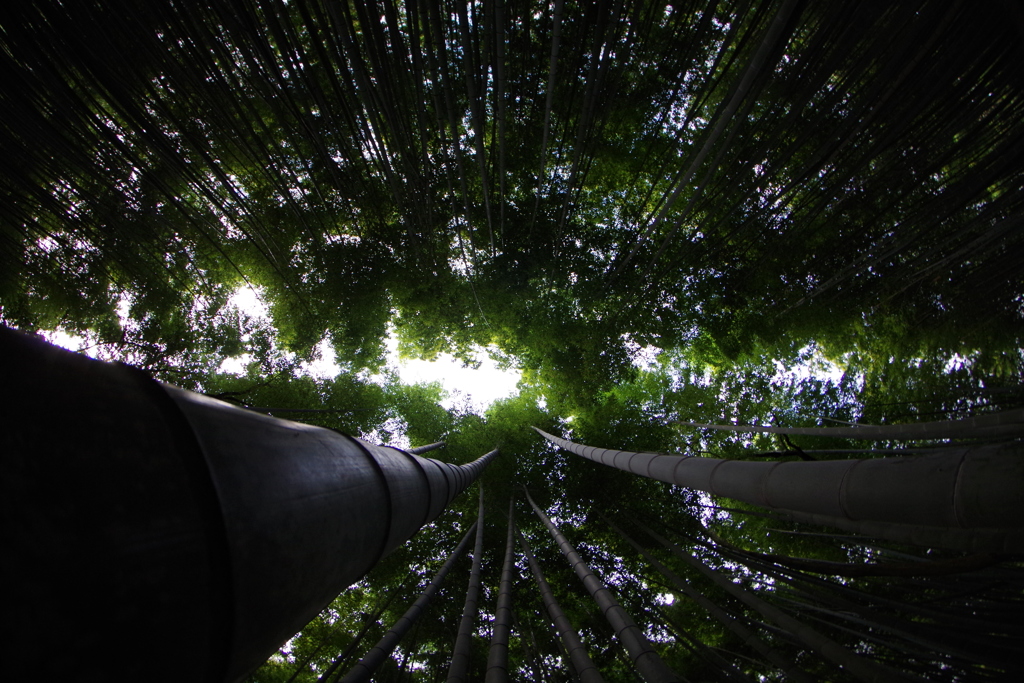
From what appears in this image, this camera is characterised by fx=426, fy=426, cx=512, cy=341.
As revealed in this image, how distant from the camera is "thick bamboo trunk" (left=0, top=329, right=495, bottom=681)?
393 millimetres

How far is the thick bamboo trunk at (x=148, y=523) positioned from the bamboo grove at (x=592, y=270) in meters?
0.56

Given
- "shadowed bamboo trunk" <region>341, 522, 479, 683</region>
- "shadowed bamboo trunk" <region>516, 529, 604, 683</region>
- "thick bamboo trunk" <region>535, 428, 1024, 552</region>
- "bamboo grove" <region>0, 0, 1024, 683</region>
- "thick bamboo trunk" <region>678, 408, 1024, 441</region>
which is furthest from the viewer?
"bamboo grove" <region>0, 0, 1024, 683</region>

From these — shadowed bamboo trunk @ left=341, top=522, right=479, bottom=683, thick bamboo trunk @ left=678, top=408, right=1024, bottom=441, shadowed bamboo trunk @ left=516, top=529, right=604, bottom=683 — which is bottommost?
shadowed bamboo trunk @ left=341, top=522, right=479, bottom=683

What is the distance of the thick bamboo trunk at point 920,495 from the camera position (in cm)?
80

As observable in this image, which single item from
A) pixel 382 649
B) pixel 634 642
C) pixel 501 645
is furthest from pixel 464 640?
pixel 634 642

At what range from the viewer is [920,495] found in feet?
3.02

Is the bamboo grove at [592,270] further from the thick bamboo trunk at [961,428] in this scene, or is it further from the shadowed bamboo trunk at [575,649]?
the shadowed bamboo trunk at [575,649]

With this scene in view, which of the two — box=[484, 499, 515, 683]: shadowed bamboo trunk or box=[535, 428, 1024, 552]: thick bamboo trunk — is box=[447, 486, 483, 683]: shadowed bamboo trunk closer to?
box=[484, 499, 515, 683]: shadowed bamboo trunk

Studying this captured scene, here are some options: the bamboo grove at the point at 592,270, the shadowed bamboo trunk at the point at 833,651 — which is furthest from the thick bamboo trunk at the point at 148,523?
the shadowed bamboo trunk at the point at 833,651

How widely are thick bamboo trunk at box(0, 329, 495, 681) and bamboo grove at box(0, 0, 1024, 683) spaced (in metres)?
0.56

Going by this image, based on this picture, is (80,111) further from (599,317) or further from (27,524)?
(599,317)

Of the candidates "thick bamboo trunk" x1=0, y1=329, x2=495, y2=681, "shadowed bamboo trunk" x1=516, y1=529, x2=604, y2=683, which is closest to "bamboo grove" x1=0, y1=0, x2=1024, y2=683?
"shadowed bamboo trunk" x1=516, y1=529, x2=604, y2=683

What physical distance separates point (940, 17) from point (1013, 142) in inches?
37.0

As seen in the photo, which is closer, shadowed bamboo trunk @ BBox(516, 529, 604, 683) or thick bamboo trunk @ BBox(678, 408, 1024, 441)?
thick bamboo trunk @ BBox(678, 408, 1024, 441)
